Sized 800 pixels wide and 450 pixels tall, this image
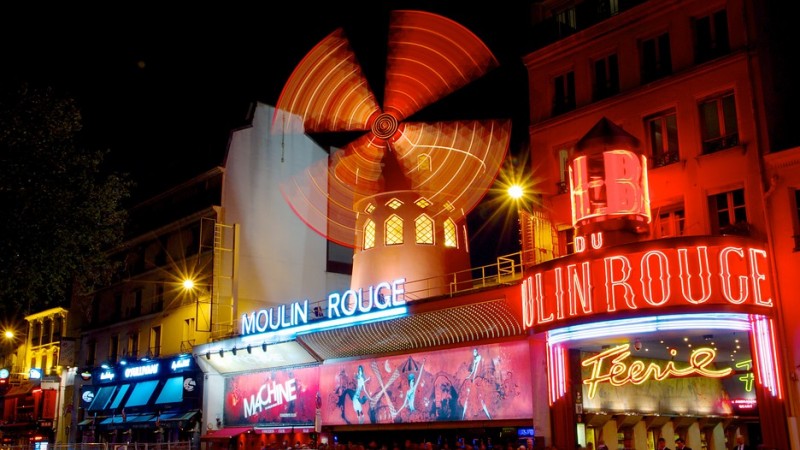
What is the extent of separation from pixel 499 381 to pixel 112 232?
11578 millimetres

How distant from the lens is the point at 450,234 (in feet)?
99.7

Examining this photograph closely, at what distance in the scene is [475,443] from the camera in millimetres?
23219

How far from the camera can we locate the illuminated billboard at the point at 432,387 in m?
22.1

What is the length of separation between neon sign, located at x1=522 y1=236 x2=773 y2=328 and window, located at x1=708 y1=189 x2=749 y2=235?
1087mm

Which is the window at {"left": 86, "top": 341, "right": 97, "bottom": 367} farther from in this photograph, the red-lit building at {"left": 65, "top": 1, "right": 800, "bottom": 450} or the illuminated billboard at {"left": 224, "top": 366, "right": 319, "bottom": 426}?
the illuminated billboard at {"left": 224, "top": 366, "right": 319, "bottom": 426}

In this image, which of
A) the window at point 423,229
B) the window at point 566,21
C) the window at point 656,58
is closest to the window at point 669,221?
the window at point 656,58

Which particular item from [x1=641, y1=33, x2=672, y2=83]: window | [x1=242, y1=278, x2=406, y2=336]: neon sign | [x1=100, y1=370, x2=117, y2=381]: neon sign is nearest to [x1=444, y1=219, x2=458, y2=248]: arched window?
[x1=242, y1=278, x2=406, y2=336]: neon sign

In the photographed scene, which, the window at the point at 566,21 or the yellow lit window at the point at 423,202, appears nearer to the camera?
the window at the point at 566,21

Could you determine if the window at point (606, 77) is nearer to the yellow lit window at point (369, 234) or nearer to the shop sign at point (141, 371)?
the yellow lit window at point (369, 234)

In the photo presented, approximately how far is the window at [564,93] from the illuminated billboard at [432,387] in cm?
674

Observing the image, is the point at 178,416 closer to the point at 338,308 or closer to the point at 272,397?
the point at 272,397

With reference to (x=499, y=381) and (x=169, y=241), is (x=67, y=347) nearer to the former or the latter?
(x=169, y=241)

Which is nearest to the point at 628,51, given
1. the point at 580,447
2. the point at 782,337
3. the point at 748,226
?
the point at 748,226

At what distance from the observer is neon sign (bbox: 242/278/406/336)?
25.2 metres
